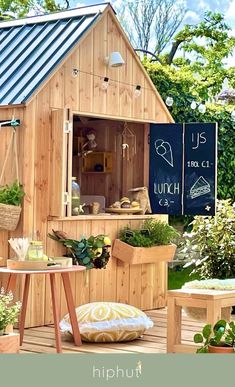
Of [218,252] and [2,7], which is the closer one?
[218,252]

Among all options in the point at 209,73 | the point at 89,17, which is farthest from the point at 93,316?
the point at 209,73

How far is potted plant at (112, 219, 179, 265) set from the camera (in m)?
8.20

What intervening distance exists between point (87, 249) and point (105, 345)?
3.51ft

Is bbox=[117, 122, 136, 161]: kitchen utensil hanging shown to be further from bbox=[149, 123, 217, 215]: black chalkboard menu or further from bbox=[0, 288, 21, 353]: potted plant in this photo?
bbox=[0, 288, 21, 353]: potted plant

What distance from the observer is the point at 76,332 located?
6.78 metres

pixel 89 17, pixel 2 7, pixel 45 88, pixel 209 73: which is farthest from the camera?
pixel 209 73

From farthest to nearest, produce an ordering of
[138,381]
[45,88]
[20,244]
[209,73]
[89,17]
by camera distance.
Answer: [209,73] < [89,17] < [45,88] < [20,244] < [138,381]

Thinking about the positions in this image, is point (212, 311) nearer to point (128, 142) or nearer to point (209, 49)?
point (128, 142)

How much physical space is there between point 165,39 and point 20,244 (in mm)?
13568

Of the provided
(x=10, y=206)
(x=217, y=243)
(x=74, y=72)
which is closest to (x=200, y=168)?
(x=217, y=243)

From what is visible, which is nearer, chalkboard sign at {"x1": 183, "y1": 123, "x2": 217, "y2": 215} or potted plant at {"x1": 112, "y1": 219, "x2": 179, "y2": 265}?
potted plant at {"x1": 112, "y1": 219, "x2": 179, "y2": 265}

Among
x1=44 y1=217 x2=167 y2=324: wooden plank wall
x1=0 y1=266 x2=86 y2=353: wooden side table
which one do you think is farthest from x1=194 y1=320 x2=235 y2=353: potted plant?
x1=44 y1=217 x2=167 y2=324: wooden plank wall

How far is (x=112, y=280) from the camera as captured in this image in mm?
8305

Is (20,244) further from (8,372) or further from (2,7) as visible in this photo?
(2,7)
